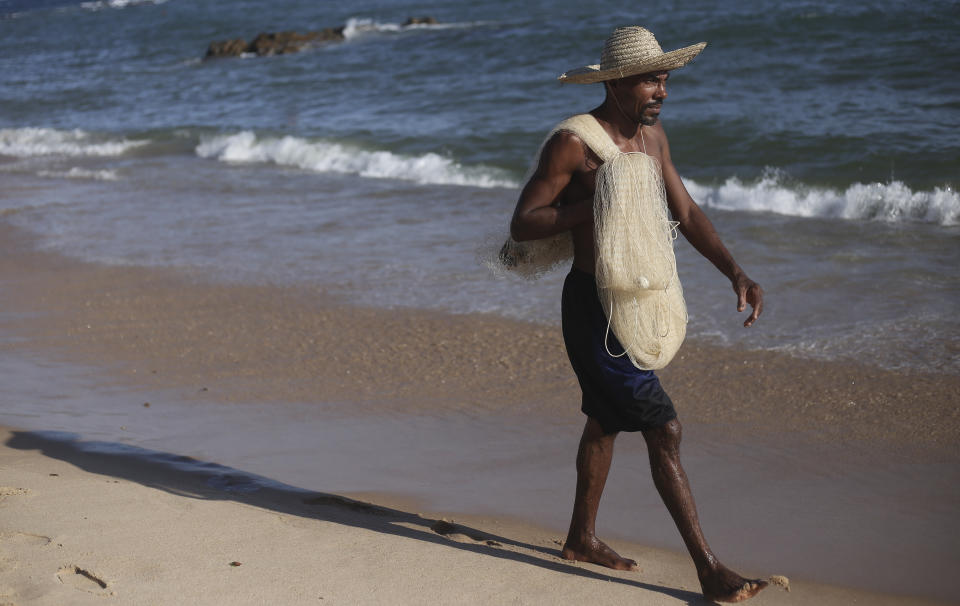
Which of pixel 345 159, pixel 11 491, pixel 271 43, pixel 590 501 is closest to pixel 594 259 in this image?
pixel 590 501

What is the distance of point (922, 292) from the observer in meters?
6.10

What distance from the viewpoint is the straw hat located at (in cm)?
290

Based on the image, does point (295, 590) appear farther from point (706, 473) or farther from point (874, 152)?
point (874, 152)

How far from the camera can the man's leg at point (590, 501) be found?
3207 millimetres

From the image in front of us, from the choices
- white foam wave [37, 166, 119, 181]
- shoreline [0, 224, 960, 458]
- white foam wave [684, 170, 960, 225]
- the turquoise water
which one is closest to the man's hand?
the turquoise water

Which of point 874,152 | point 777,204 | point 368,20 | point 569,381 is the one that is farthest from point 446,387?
point 368,20

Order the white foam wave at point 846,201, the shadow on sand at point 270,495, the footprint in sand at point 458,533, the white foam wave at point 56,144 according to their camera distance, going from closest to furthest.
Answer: the shadow on sand at point 270,495 → the footprint in sand at point 458,533 → the white foam wave at point 846,201 → the white foam wave at point 56,144

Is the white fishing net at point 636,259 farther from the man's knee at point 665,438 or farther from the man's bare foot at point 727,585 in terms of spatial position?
the man's bare foot at point 727,585

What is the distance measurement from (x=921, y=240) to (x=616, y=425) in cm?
531

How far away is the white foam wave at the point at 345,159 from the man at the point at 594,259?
7.99m

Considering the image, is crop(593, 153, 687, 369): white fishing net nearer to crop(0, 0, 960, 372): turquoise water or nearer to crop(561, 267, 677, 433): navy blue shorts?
crop(561, 267, 677, 433): navy blue shorts

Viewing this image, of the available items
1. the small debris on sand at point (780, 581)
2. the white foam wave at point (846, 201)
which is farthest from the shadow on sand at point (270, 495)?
the white foam wave at point (846, 201)

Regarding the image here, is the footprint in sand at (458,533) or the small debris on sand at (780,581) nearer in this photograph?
the small debris on sand at (780,581)

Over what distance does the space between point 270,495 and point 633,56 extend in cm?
209
